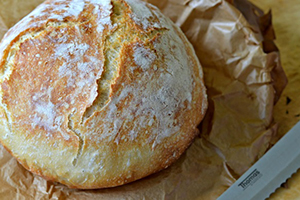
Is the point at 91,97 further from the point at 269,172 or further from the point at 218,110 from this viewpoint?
the point at 269,172

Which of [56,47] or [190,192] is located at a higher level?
[56,47]

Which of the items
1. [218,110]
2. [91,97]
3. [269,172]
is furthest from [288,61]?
[91,97]

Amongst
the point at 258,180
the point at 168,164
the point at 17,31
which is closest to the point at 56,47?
the point at 17,31

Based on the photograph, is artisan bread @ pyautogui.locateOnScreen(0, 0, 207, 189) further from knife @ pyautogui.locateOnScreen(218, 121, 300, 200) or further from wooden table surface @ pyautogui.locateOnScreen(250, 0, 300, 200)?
wooden table surface @ pyautogui.locateOnScreen(250, 0, 300, 200)

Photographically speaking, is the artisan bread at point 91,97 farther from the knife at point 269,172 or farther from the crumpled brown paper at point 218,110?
the knife at point 269,172

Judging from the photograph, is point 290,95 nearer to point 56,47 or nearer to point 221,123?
point 221,123
